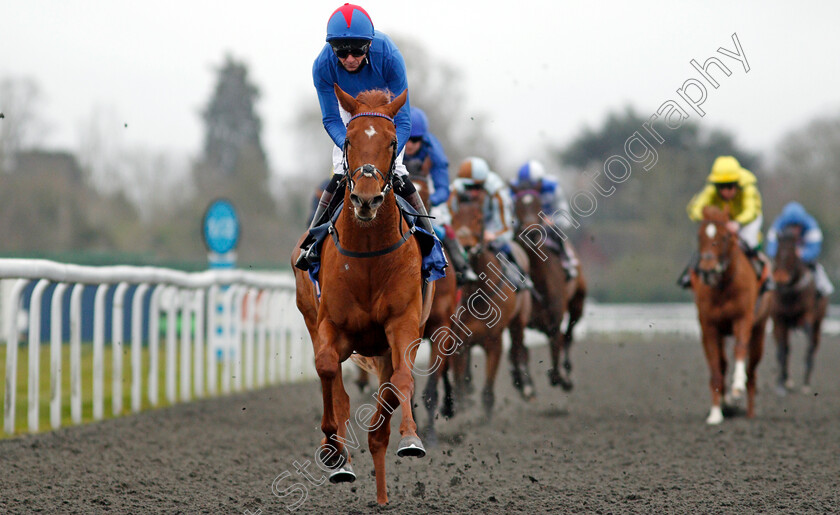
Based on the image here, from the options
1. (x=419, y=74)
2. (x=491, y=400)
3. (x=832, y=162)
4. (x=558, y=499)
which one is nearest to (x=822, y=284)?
(x=491, y=400)

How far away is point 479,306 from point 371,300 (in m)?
3.66

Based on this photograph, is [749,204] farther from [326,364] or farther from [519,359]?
[326,364]

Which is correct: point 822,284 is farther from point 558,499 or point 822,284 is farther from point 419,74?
point 419,74

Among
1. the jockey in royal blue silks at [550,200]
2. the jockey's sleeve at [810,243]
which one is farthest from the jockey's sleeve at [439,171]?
the jockey's sleeve at [810,243]

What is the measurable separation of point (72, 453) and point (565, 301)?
18.8 feet

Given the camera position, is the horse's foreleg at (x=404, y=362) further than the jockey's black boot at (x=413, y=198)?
No

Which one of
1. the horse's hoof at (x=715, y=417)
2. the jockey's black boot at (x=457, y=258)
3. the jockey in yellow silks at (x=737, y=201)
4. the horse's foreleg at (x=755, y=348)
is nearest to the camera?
the jockey's black boot at (x=457, y=258)

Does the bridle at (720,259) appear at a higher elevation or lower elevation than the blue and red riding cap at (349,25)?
lower

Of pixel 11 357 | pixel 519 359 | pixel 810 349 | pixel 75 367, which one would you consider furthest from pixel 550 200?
pixel 11 357

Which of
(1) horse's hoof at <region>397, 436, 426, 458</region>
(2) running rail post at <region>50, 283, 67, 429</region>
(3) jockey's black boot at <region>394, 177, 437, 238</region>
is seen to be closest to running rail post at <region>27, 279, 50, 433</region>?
(2) running rail post at <region>50, 283, 67, 429</region>

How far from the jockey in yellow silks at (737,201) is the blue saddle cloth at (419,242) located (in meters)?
4.55

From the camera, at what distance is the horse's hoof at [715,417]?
811 centimetres

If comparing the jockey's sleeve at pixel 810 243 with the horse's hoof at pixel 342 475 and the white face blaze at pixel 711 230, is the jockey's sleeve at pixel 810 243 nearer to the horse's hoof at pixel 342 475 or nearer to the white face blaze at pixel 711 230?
the white face blaze at pixel 711 230

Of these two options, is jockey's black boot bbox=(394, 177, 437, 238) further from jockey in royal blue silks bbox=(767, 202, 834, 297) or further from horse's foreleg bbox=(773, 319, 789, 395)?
jockey in royal blue silks bbox=(767, 202, 834, 297)
